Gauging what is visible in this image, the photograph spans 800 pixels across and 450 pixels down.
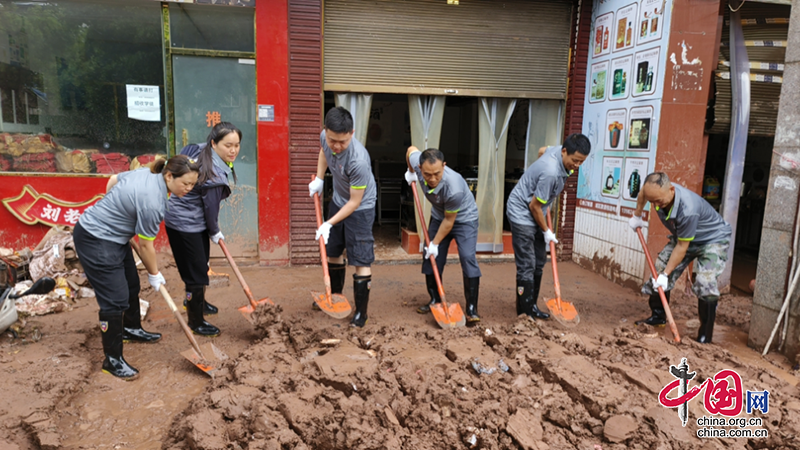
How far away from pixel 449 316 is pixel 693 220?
2.05 m

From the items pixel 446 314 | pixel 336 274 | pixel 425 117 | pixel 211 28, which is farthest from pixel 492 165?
pixel 211 28

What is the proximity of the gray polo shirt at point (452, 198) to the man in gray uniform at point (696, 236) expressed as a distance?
4.62 ft

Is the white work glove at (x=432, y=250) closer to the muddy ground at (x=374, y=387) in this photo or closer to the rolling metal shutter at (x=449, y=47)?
the muddy ground at (x=374, y=387)

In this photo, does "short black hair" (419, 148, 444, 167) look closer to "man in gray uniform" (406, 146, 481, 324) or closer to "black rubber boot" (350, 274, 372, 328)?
"man in gray uniform" (406, 146, 481, 324)

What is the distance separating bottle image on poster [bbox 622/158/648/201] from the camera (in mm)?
5293

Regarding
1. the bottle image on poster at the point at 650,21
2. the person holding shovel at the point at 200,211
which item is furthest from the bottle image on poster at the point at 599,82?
the person holding shovel at the point at 200,211

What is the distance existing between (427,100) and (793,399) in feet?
14.8

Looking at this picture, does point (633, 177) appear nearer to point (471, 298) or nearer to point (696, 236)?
point (696, 236)

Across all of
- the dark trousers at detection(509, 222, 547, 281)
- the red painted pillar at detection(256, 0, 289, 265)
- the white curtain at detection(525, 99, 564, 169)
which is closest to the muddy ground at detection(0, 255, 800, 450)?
the dark trousers at detection(509, 222, 547, 281)

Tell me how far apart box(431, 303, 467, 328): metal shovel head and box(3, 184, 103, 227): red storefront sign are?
3978mm

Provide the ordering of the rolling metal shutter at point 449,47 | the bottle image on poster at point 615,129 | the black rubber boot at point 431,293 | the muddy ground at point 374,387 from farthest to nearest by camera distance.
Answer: the rolling metal shutter at point 449,47 → the bottle image on poster at point 615,129 → the black rubber boot at point 431,293 → the muddy ground at point 374,387

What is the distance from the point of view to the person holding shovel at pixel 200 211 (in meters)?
3.66

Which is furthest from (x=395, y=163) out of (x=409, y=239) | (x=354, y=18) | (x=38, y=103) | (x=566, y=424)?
(x=566, y=424)

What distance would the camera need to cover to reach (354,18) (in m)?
5.73
